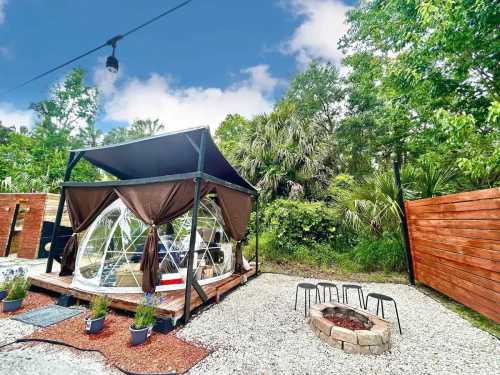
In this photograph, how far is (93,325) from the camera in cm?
262

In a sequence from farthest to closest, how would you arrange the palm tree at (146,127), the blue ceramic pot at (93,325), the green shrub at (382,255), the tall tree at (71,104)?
the palm tree at (146,127), the tall tree at (71,104), the green shrub at (382,255), the blue ceramic pot at (93,325)

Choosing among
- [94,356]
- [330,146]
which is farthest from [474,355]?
[330,146]

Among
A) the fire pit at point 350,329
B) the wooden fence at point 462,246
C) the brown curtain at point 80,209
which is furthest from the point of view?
the brown curtain at point 80,209

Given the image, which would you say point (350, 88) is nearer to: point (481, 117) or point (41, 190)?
point (481, 117)

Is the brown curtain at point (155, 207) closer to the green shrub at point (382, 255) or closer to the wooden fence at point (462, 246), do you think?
the wooden fence at point (462, 246)

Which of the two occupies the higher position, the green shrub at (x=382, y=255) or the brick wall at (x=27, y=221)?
the brick wall at (x=27, y=221)

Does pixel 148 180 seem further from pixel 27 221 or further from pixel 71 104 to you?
pixel 71 104

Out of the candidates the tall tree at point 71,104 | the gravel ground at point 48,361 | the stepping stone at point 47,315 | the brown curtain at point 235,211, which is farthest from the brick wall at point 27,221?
the tall tree at point 71,104

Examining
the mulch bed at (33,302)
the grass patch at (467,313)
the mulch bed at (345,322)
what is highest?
the mulch bed at (345,322)

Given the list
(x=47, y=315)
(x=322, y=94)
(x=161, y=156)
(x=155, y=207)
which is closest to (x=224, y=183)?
(x=155, y=207)

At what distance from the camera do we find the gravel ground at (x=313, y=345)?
2.12 m

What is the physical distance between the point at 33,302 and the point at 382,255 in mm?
7476

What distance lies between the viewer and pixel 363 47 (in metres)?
9.41

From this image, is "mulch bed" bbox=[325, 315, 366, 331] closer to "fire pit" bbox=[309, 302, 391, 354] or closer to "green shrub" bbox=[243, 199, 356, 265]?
"fire pit" bbox=[309, 302, 391, 354]
